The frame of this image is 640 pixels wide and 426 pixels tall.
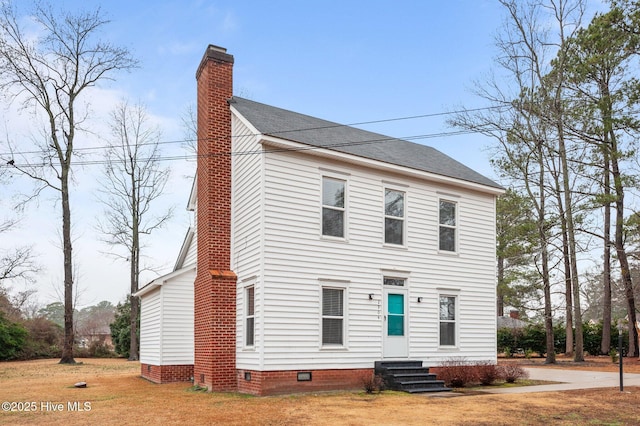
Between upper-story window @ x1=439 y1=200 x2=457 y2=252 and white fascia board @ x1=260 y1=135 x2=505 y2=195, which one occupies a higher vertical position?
white fascia board @ x1=260 y1=135 x2=505 y2=195

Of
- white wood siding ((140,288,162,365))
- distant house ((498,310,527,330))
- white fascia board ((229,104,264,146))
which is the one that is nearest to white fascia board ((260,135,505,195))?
white fascia board ((229,104,264,146))

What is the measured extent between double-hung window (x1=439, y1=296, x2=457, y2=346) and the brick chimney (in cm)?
606

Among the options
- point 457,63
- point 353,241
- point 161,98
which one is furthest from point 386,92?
point 161,98

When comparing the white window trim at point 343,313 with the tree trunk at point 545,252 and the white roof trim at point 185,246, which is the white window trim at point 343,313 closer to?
the white roof trim at point 185,246

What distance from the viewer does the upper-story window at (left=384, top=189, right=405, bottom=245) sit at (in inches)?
668

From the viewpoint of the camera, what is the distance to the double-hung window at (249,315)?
15.0 m

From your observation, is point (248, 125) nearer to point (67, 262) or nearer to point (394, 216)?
point (394, 216)

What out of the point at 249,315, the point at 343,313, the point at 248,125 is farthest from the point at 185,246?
the point at 343,313

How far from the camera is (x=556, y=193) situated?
94.1 ft

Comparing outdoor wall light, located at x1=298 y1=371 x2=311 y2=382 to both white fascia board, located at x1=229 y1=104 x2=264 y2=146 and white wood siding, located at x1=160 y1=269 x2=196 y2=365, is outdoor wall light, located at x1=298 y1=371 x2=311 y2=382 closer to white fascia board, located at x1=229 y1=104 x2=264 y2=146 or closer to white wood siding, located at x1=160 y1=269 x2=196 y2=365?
white wood siding, located at x1=160 y1=269 x2=196 y2=365

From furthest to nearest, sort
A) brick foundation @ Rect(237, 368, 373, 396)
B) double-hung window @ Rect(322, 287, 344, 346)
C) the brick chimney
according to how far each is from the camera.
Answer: the brick chimney
double-hung window @ Rect(322, 287, 344, 346)
brick foundation @ Rect(237, 368, 373, 396)

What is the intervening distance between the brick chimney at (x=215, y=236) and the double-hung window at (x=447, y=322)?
6.06 meters

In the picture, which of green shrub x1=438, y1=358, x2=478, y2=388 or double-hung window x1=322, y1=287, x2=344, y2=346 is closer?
double-hung window x1=322, y1=287, x2=344, y2=346

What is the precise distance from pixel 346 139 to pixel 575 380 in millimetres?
9778
